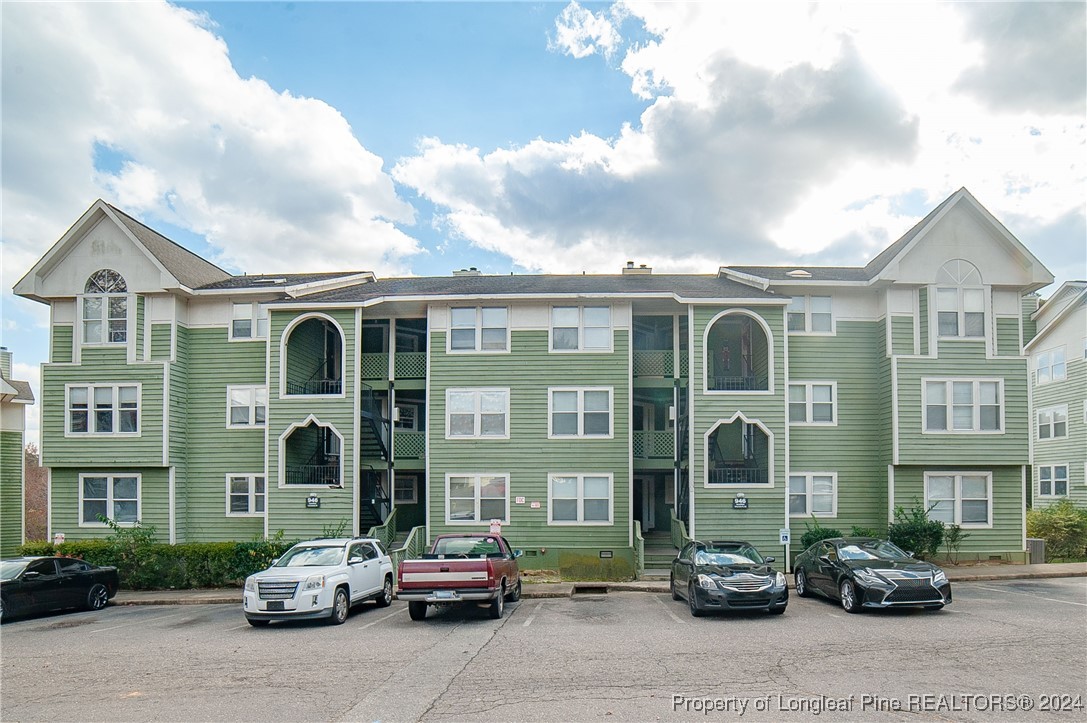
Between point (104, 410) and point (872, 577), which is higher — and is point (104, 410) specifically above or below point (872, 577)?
above

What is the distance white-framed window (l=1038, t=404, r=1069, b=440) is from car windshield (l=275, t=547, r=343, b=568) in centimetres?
3084

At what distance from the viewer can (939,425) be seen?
2603 cm

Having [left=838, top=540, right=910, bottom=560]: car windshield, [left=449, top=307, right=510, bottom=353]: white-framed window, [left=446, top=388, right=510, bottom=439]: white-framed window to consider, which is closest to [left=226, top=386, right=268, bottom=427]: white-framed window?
[left=446, top=388, right=510, bottom=439]: white-framed window

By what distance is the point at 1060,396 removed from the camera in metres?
35.6

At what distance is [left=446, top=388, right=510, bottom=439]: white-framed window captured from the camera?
2667cm

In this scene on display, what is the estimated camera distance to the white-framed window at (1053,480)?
34.9 meters

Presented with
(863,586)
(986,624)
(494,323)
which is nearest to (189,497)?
(494,323)

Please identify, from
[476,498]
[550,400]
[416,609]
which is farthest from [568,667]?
[550,400]

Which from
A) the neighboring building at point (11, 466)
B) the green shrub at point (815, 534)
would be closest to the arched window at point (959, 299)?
the green shrub at point (815, 534)

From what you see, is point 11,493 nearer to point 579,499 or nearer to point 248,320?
point 248,320

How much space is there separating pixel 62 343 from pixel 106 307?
2.00 meters

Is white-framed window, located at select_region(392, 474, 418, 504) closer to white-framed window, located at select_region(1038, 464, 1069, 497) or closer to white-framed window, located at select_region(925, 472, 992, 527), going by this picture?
white-framed window, located at select_region(925, 472, 992, 527)

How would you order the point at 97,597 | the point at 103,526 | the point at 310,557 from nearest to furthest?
the point at 310,557 < the point at 97,597 < the point at 103,526

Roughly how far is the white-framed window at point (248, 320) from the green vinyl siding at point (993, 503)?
68.2 ft
